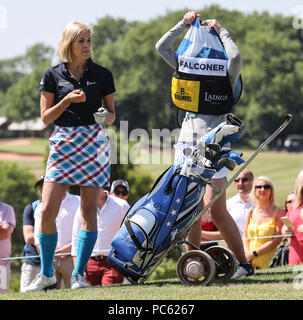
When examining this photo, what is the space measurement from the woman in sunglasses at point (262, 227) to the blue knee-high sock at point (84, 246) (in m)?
2.74

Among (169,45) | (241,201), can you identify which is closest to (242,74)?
(241,201)

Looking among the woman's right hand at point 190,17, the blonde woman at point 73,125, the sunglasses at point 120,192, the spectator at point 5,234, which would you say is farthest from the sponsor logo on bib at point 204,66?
the sunglasses at point 120,192

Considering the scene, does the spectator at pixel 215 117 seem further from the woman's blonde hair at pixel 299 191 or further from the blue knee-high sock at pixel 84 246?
the woman's blonde hair at pixel 299 191

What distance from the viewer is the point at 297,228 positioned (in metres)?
7.45

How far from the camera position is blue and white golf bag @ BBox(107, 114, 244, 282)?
17.9 feet

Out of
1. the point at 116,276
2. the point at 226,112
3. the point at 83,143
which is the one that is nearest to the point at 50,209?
the point at 83,143

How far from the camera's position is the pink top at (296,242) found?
24.6ft

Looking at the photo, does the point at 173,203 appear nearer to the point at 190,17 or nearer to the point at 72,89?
the point at 72,89

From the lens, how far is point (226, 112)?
5875mm

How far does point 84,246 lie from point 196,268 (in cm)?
96

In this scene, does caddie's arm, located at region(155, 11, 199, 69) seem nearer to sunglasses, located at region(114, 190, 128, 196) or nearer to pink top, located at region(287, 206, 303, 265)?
pink top, located at region(287, 206, 303, 265)

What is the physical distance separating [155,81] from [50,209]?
8757cm

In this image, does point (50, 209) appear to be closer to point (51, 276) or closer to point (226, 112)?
point (51, 276)

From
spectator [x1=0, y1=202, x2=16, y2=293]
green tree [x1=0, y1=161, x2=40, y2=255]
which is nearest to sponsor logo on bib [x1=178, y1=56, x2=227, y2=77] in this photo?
spectator [x1=0, y1=202, x2=16, y2=293]
